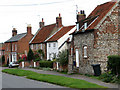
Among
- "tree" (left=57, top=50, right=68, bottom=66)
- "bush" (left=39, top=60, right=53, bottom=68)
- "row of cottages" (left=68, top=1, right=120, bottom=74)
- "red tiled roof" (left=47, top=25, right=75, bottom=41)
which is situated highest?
"red tiled roof" (left=47, top=25, right=75, bottom=41)

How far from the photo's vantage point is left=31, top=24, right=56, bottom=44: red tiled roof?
4831 centimetres

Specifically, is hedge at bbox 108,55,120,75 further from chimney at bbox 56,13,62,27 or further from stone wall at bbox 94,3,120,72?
chimney at bbox 56,13,62,27

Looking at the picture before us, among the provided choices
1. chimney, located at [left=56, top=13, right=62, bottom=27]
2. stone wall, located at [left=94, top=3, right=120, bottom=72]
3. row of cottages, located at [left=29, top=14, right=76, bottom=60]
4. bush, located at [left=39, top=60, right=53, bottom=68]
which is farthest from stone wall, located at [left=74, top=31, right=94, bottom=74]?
chimney, located at [left=56, top=13, right=62, bottom=27]

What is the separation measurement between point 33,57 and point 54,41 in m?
7.39

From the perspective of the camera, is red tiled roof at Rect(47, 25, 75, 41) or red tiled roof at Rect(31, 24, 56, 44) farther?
red tiled roof at Rect(31, 24, 56, 44)

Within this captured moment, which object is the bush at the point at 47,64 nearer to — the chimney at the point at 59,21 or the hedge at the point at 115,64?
the chimney at the point at 59,21

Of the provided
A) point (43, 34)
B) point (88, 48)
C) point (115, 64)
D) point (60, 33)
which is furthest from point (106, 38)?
point (43, 34)

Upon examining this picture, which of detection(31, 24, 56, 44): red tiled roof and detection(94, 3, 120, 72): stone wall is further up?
detection(31, 24, 56, 44): red tiled roof

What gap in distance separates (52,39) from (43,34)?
6.39 m

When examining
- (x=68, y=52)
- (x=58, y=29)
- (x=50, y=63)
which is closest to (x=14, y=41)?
(x=58, y=29)

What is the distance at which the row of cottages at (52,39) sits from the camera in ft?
141

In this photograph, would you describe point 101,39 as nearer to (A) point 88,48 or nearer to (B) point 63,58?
(A) point 88,48

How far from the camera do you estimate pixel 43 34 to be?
165 feet

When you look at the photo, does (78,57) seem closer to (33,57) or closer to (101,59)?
(101,59)
